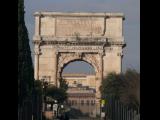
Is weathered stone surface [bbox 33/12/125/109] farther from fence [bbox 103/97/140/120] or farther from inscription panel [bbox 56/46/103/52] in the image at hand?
fence [bbox 103/97/140/120]

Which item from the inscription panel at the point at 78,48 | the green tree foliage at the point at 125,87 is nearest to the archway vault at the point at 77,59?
the inscription panel at the point at 78,48

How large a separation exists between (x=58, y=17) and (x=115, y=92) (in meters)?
16.8

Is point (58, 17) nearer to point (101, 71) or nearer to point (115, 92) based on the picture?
point (101, 71)

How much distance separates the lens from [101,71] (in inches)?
2884

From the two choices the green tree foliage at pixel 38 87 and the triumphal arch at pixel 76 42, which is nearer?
the green tree foliage at pixel 38 87

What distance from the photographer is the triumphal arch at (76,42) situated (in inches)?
2721

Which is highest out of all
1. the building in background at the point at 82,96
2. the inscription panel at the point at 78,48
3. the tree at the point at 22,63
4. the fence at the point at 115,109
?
the inscription panel at the point at 78,48

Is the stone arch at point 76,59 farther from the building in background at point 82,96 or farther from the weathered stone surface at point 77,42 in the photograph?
the building in background at point 82,96

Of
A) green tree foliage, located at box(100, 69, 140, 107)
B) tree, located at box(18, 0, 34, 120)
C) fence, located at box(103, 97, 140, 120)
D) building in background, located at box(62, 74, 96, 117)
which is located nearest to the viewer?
tree, located at box(18, 0, 34, 120)

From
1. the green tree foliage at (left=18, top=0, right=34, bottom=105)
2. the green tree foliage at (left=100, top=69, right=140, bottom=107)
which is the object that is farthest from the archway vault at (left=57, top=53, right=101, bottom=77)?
the green tree foliage at (left=18, top=0, right=34, bottom=105)

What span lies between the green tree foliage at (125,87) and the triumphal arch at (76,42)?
9.13m

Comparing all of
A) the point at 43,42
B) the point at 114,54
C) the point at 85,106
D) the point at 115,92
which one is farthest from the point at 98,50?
the point at 85,106

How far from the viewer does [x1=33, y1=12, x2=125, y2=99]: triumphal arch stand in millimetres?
69125

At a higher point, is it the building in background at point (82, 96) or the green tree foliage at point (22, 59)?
the green tree foliage at point (22, 59)
